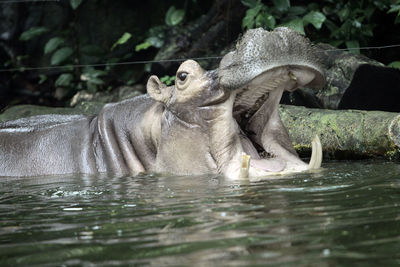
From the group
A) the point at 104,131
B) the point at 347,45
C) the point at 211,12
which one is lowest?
the point at 104,131

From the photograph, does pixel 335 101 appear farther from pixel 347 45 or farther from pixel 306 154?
pixel 347 45

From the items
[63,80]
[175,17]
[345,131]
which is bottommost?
[345,131]

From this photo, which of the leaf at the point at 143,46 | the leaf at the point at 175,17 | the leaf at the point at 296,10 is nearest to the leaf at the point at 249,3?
the leaf at the point at 296,10

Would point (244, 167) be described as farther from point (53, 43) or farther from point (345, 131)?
point (53, 43)

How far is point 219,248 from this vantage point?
185 centimetres

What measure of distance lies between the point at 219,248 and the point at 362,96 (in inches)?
182

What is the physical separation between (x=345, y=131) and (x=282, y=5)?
10.8ft

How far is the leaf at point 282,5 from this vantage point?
7.76 meters

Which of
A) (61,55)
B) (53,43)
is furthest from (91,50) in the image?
(53,43)

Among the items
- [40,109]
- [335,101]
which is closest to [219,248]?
[335,101]

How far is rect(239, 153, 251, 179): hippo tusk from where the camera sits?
3.66 meters

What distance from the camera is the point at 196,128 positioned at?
4.20 metres

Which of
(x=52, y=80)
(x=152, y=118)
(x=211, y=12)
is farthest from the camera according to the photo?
Result: (x=52, y=80)

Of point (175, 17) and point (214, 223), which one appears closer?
point (214, 223)
